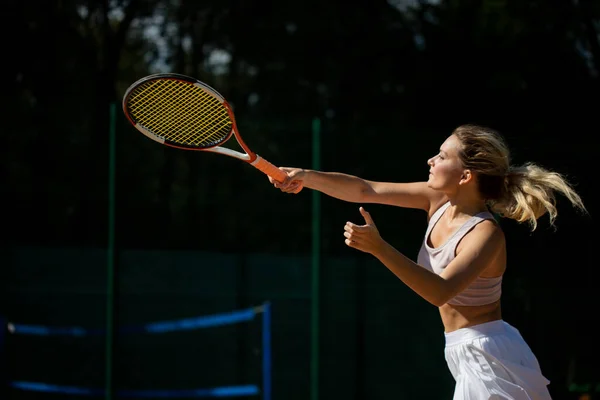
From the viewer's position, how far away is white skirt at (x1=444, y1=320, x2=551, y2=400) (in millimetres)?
3357

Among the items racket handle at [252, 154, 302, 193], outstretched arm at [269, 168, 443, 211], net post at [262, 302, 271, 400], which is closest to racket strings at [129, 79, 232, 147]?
racket handle at [252, 154, 302, 193]

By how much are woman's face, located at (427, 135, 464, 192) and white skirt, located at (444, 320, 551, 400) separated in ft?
1.67

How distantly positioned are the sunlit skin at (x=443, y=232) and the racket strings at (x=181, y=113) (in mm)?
370

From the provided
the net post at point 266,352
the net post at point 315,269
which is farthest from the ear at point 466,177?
the net post at point 266,352

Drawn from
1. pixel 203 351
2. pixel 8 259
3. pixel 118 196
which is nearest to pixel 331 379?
pixel 203 351

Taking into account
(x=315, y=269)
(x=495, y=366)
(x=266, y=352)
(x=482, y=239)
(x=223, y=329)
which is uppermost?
(x=482, y=239)

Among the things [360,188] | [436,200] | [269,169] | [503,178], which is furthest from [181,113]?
[503,178]

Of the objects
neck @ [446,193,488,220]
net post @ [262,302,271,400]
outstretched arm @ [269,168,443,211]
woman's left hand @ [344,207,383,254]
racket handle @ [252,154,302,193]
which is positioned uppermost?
racket handle @ [252,154,302,193]

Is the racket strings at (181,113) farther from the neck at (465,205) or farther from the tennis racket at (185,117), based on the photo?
the neck at (465,205)

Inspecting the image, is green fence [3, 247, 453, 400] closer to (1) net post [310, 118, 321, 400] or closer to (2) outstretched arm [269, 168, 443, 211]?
(1) net post [310, 118, 321, 400]

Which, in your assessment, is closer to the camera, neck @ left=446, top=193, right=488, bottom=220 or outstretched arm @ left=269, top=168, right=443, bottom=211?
neck @ left=446, top=193, right=488, bottom=220

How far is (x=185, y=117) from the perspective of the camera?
12.5 feet

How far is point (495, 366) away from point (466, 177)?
2.19 feet

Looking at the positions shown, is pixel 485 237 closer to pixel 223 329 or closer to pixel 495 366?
pixel 495 366
